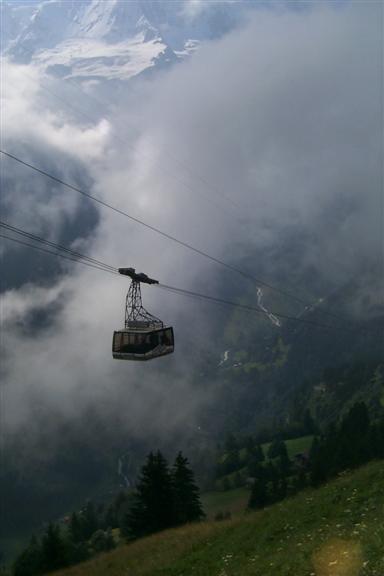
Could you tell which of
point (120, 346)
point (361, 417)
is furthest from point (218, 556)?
point (361, 417)

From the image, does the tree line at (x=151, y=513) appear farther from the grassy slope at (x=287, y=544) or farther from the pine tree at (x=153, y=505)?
the grassy slope at (x=287, y=544)

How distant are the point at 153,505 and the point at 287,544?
26.7m

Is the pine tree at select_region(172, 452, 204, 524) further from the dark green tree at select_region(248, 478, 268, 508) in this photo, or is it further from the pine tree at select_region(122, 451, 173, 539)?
the dark green tree at select_region(248, 478, 268, 508)

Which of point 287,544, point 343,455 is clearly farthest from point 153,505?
point 287,544

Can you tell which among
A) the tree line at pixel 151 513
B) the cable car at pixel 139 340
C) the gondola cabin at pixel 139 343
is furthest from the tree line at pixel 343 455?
the gondola cabin at pixel 139 343

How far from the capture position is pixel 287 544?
21.8 m

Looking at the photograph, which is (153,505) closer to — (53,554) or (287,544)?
(53,554)

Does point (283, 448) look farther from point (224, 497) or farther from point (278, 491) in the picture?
point (278, 491)

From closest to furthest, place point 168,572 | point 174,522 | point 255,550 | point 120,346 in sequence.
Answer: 1. point 255,550
2. point 168,572
3. point 120,346
4. point 174,522

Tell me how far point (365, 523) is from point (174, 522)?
99.0 ft

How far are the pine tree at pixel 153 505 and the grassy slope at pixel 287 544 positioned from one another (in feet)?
36.8

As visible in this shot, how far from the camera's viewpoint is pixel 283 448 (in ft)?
540

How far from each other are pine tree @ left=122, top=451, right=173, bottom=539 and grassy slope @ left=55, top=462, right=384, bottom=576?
11.2 m

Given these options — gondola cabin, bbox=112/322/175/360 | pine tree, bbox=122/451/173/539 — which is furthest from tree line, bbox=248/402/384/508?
gondola cabin, bbox=112/322/175/360
